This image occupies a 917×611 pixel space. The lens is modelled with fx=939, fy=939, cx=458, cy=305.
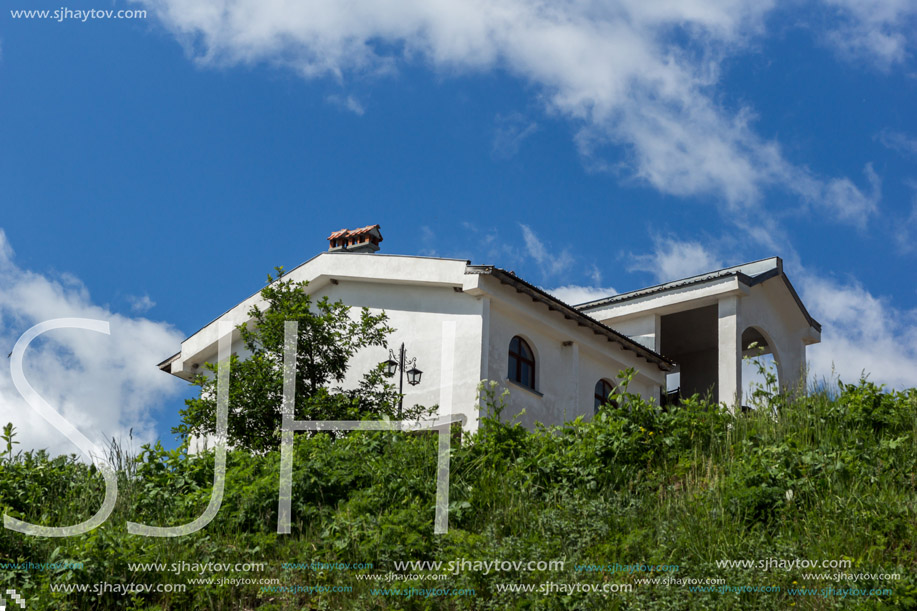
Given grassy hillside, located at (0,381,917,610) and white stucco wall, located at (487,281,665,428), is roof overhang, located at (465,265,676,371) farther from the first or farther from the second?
grassy hillside, located at (0,381,917,610)

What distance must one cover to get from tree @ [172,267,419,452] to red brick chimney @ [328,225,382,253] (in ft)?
19.7

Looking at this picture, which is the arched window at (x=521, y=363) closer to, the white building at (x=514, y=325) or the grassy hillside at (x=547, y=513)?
the white building at (x=514, y=325)

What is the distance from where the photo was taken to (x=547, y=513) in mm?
7453

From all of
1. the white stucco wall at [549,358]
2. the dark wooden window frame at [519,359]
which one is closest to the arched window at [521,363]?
the dark wooden window frame at [519,359]

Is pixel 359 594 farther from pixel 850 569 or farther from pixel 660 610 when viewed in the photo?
pixel 850 569

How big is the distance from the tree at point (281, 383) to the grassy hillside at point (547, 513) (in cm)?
351

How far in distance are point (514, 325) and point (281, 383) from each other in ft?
18.9

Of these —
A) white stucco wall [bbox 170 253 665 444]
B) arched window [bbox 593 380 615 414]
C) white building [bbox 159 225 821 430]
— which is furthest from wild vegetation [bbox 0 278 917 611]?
arched window [bbox 593 380 615 414]

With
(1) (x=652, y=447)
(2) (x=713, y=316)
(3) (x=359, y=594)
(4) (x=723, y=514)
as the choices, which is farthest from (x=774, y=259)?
(3) (x=359, y=594)

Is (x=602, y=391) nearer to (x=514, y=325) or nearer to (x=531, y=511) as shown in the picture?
(x=514, y=325)

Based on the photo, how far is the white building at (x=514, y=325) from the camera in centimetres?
1684

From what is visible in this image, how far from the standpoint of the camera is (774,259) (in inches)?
910

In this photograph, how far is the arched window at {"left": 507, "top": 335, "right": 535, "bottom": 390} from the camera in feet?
57.7

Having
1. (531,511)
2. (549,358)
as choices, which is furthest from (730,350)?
(531,511)
